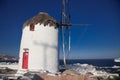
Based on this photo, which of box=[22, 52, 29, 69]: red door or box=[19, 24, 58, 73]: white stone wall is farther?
box=[22, 52, 29, 69]: red door

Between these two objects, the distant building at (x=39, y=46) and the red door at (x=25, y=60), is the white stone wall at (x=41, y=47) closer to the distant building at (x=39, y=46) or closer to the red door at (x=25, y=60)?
the distant building at (x=39, y=46)

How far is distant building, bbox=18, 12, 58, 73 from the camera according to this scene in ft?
43.3

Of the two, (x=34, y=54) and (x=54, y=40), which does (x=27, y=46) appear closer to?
(x=34, y=54)

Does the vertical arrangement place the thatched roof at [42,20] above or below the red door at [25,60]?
above

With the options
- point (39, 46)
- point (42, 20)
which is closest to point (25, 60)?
point (39, 46)

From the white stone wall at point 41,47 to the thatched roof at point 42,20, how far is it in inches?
9.9

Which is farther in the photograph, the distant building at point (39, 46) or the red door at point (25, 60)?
→ the red door at point (25, 60)

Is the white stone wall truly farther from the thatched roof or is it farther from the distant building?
the thatched roof

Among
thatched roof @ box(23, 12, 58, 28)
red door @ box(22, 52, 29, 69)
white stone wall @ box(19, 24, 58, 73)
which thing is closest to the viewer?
white stone wall @ box(19, 24, 58, 73)

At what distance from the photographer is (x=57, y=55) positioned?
1407cm

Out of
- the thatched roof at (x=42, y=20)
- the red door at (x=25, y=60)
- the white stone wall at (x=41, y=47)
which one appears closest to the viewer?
the white stone wall at (x=41, y=47)

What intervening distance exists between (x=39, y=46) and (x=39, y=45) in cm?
7

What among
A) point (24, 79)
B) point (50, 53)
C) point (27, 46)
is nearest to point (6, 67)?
point (27, 46)

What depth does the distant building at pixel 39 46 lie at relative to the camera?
519 inches
